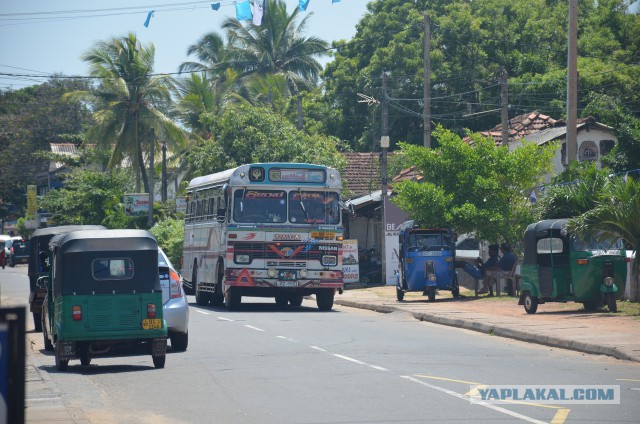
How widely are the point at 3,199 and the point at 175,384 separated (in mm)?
81624

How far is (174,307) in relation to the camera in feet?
51.0

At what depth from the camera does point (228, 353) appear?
51.9 feet

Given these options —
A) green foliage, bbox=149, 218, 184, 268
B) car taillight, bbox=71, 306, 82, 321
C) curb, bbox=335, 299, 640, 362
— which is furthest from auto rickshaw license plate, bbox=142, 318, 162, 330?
green foliage, bbox=149, 218, 184, 268

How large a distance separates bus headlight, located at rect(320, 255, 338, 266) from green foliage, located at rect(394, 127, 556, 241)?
3.75 meters

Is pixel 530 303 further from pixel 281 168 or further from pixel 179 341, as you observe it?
pixel 179 341

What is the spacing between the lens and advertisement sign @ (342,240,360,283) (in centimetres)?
3541

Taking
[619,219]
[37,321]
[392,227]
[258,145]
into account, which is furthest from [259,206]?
[258,145]

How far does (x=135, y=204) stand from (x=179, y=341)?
1665 inches

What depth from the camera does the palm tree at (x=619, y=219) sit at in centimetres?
2072

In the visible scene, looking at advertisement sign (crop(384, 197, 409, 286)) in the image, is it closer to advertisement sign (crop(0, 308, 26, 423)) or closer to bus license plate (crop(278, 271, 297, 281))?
bus license plate (crop(278, 271, 297, 281))

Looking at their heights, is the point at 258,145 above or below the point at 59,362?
above

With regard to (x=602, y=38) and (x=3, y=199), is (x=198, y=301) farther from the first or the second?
(x=3, y=199)

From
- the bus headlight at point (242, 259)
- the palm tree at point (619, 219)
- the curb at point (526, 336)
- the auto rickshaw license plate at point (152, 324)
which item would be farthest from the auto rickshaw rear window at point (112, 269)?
the bus headlight at point (242, 259)
